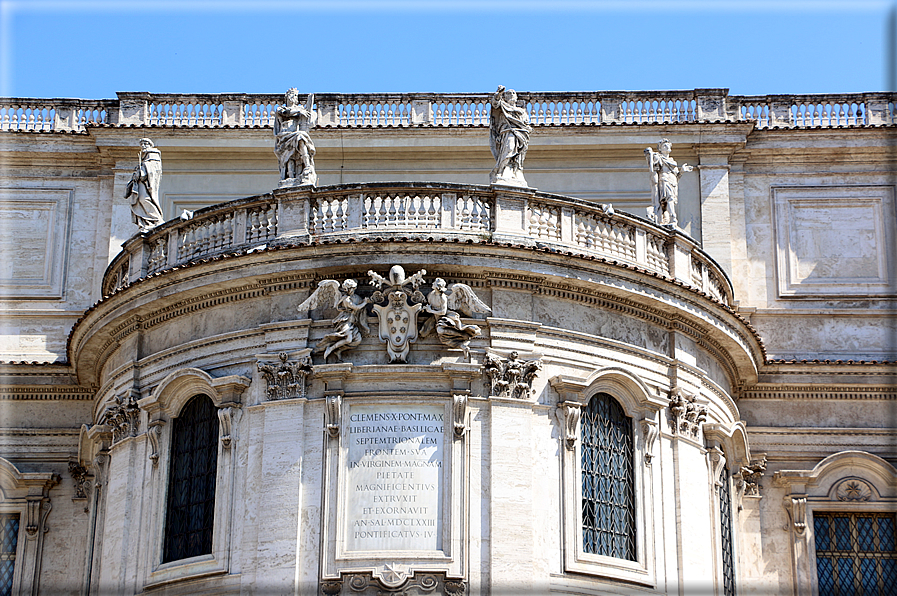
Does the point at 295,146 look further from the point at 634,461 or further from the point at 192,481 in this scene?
the point at 634,461

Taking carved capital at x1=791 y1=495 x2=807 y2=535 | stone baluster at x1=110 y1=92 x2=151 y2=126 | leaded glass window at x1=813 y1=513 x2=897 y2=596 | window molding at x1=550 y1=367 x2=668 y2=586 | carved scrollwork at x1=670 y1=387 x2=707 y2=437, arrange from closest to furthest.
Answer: window molding at x1=550 y1=367 x2=668 y2=586, carved scrollwork at x1=670 y1=387 x2=707 y2=437, leaded glass window at x1=813 y1=513 x2=897 y2=596, carved capital at x1=791 y1=495 x2=807 y2=535, stone baluster at x1=110 y1=92 x2=151 y2=126

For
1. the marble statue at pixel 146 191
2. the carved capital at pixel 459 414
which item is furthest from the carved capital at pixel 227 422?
the marble statue at pixel 146 191

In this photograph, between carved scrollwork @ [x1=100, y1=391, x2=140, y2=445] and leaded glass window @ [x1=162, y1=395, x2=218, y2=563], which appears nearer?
leaded glass window @ [x1=162, y1=395, x2=218, y2=563]

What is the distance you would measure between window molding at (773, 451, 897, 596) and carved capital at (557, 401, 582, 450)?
5982mm

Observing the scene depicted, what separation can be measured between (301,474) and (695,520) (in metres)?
6.22

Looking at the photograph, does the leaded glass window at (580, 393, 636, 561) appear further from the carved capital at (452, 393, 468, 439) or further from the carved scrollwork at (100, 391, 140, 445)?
the carved scrollwork at (100, 391, 140, 445)

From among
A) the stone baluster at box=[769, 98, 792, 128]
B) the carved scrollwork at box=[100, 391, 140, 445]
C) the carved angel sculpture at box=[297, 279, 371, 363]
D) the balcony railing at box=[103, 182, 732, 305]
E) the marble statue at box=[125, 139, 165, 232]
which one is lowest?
the carved scrollwork at box=[100, 391, 140, 445]

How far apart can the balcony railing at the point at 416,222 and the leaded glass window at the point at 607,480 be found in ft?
7.74

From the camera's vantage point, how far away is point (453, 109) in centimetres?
3136

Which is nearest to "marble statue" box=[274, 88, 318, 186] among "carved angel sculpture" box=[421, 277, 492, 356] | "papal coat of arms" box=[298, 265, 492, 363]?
"papal coat of arms" box=[298, 265, 492, 363]

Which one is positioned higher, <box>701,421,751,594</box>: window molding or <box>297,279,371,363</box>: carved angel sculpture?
<box>297,279,371,363</box>: carved angel sculpture

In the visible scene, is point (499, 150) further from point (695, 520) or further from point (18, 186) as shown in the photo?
point (18, 186)

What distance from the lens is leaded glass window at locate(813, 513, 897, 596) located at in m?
27.1

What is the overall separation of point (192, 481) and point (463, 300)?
4.95 m
